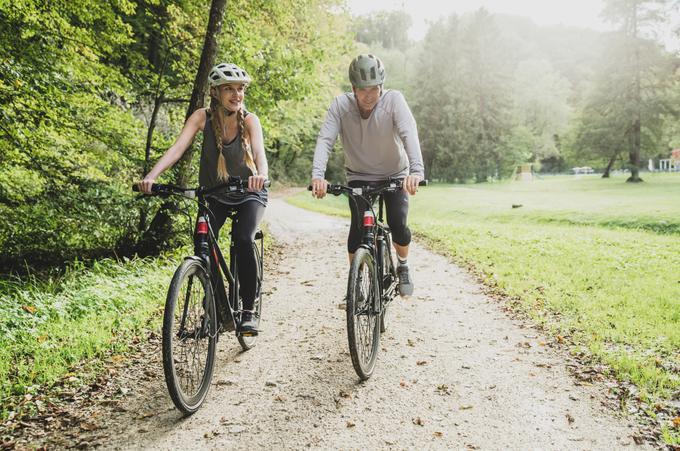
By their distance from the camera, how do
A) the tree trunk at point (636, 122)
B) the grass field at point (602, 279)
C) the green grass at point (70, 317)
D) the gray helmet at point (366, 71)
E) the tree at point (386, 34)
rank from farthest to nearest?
the tree at point (386, 34) → the tree trunk at point (636, 122) → the grass field at point (602, 279) → the green grass at point (70, 317) → the gray helmet at point (366, 71)

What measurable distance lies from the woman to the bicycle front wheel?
867 mm

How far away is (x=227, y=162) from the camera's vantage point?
4129 mm

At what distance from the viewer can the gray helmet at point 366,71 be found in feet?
13.6

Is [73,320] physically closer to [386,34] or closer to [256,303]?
[256,303]

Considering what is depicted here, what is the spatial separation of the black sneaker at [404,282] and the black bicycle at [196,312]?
1.79 m

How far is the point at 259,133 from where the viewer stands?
4109mm

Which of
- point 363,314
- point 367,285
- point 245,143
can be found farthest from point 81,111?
point 363,314

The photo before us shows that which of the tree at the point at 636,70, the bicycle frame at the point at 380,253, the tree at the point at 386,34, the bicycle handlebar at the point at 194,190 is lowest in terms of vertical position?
the bicycle frame at the point at 380,253

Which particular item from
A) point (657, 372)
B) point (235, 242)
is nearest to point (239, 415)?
point (235, 242)

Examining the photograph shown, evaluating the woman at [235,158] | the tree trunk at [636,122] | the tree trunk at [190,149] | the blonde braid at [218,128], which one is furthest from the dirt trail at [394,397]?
the tree trunk at [636,122]

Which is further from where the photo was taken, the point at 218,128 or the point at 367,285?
the point at 367,285

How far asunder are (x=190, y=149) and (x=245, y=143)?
472 centimetres

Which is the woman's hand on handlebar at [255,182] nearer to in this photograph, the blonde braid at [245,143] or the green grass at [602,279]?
the blonde braid at [245,143]

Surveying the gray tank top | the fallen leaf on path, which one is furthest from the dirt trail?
the gray tank top
